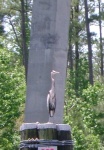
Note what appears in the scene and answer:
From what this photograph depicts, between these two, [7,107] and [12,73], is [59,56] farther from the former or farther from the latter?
[12,73]

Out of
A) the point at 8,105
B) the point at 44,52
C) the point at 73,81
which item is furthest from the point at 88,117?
the point at 73,81

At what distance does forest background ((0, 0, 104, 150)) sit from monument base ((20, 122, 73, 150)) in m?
13.2

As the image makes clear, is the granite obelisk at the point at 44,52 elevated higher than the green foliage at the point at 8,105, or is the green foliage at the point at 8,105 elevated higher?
the granite obelisk at the point at 44,52

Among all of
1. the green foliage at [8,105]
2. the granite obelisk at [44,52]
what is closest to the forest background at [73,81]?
the green foliage at [8,105]

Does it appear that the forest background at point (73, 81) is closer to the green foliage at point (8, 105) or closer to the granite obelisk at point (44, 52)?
the green foliage at point (8, 105)

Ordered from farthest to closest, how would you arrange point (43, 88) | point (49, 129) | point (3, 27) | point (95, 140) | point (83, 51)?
1. point (83, 51)
2. point (3, 27)
3. point (95, 140)
4. point (43, 88)
5. point (49, 129)

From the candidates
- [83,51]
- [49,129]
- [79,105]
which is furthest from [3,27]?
[49,129]

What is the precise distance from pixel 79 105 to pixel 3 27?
17377 mm

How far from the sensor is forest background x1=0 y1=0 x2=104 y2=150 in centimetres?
2114

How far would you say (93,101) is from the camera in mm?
29000

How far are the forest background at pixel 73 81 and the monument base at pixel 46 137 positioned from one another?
1319 cm

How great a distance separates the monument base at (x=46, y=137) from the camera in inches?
278

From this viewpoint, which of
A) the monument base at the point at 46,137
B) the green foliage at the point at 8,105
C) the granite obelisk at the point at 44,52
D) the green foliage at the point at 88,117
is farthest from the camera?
the green foliage at the point at 88,117

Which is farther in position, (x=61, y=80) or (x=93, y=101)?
(x=93, y=101)
